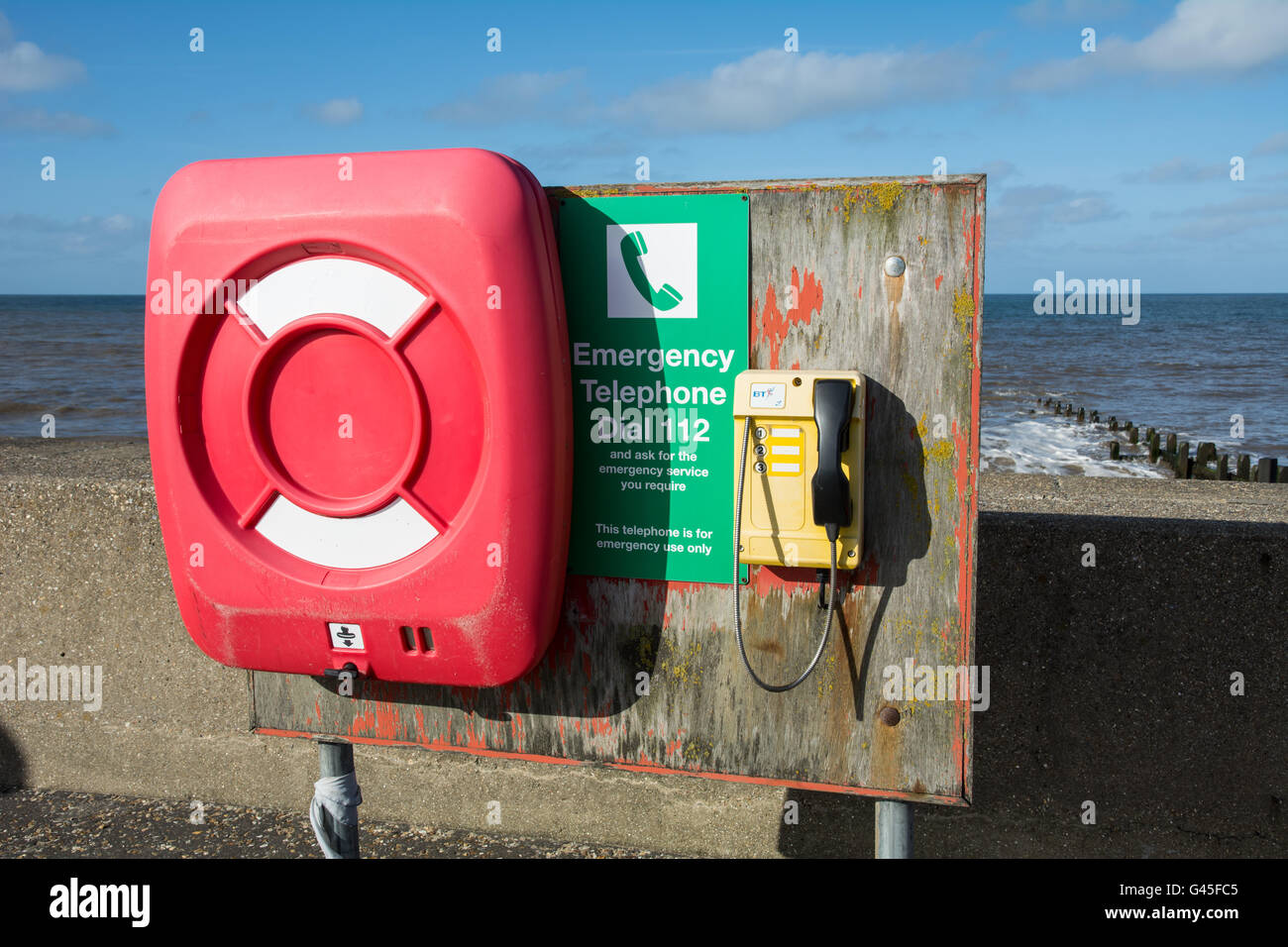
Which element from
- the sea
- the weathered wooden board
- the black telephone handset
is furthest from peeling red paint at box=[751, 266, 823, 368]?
the sea

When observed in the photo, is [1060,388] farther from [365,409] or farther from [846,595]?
[365,409]

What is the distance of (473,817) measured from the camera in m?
3.17

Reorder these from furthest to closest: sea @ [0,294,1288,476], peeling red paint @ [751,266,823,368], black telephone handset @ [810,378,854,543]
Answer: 1. sea @ [0,294,1288,476]
2. peeling red paint @ [751,266,823,368]
3. black telephone handset @ [810,378,854,543]

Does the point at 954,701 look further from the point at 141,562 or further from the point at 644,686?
the point at 141,562

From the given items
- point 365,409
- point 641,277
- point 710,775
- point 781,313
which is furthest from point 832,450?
point 365,409

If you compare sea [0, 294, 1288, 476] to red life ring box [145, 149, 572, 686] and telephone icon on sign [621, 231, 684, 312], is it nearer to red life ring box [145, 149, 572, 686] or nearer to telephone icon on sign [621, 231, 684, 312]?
red life ring box [145, 149, 572, 686]

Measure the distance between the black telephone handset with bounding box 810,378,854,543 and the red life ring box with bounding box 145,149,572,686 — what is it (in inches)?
19.6

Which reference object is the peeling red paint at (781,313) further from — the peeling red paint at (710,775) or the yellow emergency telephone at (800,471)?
the peeling red paint at (710,775)

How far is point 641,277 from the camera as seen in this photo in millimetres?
1924

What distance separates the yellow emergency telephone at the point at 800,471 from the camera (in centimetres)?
176

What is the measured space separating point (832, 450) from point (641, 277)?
52cm

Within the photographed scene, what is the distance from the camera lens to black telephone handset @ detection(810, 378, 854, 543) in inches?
68.8

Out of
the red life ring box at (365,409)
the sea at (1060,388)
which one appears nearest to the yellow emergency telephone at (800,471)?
the red life ring box at (365,409)

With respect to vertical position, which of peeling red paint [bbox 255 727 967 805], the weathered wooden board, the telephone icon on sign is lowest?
peeling red paint [bbox 255 727 967 805]
